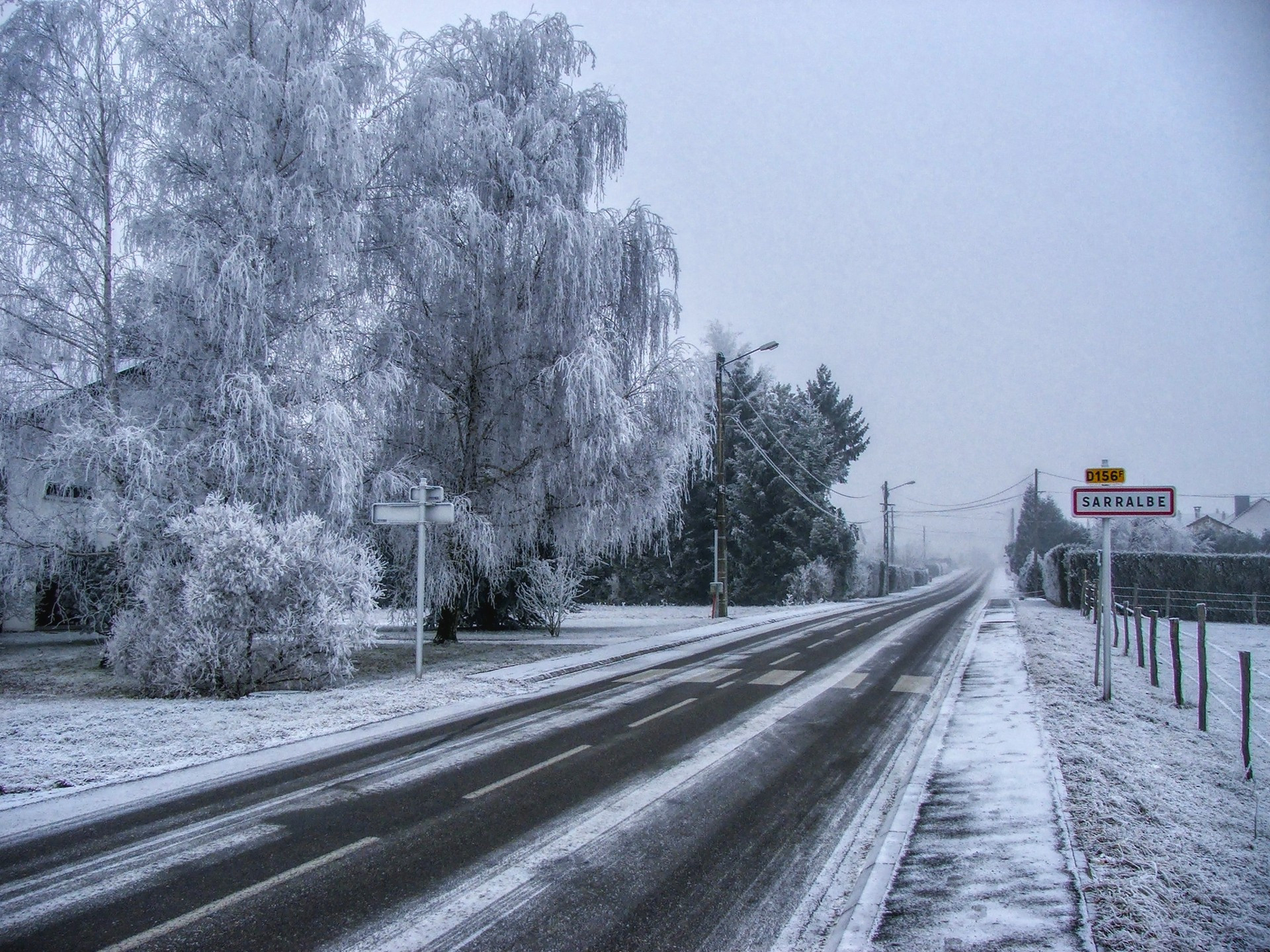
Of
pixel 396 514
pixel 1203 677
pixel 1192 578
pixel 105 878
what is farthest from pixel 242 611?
pixel 1192 578

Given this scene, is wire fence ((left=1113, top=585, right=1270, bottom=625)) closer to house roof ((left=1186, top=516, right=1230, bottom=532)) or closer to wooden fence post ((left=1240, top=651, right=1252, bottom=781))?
wooden fence post ((left=1240, top=651, right=1252, bottom=781))

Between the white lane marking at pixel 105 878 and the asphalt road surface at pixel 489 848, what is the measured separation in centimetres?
2

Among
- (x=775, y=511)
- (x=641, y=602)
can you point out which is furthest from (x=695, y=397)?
(x=641, y=602)

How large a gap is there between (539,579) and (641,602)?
87.6 ft

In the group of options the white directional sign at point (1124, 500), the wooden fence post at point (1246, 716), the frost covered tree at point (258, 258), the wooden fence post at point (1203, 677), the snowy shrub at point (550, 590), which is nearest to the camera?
the wooden fence post at point (1246, 716)

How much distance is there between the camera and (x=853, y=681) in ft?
41.3

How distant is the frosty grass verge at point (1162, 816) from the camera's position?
13.1 feet

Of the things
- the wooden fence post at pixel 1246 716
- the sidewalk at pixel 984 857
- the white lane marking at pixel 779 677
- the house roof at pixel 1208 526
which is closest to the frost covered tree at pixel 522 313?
the white lane marking at pixel 779 677

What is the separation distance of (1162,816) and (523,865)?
4.49m

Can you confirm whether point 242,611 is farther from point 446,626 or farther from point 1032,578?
point 1032,578

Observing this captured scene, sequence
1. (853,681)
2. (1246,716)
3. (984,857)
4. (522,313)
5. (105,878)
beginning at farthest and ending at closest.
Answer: (522,313)
(853,681)
(1246,716)
(984,857)
(105,878)

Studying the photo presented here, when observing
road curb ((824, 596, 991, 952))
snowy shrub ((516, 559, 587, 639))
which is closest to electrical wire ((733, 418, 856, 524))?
snowy shrub ((516, 559, 587, 639))

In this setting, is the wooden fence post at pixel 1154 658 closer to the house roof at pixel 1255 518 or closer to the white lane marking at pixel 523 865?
the white lane marking at pixel 523 865

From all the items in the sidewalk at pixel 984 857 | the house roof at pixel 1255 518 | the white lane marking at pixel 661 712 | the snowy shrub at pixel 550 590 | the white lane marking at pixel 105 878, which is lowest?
the white lane marking at pixel 661 712
